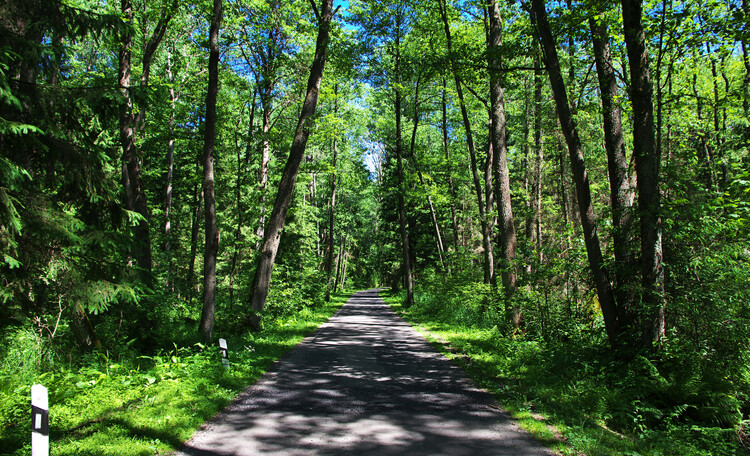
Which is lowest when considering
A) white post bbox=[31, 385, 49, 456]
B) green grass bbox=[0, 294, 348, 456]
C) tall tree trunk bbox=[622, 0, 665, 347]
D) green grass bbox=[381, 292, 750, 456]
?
green grass bbox=[381, 292, 750, 456]

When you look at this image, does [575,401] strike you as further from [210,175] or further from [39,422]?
[210,175]

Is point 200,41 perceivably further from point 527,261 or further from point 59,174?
point 527,261

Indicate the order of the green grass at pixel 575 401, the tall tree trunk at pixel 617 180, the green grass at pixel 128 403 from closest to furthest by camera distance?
the green grass at pixel 128 403 → the green grass at pixel 575 401 → the tall tree trunk at pixel 617 180

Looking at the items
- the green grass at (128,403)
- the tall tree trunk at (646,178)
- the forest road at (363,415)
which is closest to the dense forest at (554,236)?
the tall tree trunk at (646,178)

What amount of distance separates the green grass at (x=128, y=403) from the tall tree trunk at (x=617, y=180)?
642cm

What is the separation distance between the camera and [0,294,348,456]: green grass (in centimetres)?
395

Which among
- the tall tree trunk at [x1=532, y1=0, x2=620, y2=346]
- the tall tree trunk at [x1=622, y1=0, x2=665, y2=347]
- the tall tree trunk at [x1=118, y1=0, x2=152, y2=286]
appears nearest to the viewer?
the tall tree trunk at [x1=622, y1=0, x2=665, y2=347]

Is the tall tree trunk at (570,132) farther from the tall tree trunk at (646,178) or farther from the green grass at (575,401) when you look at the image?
the green grass at (575,401)

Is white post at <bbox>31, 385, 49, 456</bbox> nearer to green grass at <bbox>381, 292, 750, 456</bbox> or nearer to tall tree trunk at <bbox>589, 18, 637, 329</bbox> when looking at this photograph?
green grass at <bbox>381, 292, 750, 456</bbox>

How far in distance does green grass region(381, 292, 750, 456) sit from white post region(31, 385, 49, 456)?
4590 millimetres

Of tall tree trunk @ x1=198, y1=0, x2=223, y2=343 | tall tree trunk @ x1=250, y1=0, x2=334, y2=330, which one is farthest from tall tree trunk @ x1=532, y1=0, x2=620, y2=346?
tall tree trunk @ x1=198, y1=0, x2=223, y2=343

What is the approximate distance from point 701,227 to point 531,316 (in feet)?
15.7

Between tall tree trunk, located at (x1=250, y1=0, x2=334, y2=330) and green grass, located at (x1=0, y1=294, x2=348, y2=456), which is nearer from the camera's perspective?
green grass, located at (x1=0, y1=294, x2=348, y2=456)

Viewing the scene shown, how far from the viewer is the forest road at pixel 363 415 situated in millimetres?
4004
